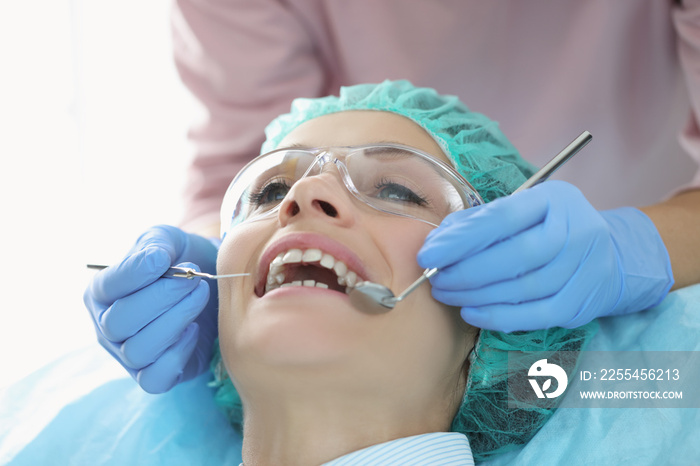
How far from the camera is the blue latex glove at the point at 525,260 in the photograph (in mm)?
1272

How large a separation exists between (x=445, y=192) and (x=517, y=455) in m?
0.62

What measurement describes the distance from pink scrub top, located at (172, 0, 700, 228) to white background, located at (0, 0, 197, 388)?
0.53 metres

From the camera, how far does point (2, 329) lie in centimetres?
254

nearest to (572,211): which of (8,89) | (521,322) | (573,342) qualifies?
(521,322)

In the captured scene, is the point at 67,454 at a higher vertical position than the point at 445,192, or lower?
lower

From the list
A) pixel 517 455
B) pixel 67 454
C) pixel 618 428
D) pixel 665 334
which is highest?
pixel 665 334

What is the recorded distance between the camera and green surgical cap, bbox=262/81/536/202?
1.57 meters

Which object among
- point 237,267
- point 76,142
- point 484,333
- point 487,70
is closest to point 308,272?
point 237,267

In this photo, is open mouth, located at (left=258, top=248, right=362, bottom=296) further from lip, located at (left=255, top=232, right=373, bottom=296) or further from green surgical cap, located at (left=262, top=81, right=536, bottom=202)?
green surgical cap, located at (left=262, top=81, right=536, bottom=202)

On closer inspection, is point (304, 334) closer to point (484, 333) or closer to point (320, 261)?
point (320, 261)

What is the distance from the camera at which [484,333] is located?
1496 mm

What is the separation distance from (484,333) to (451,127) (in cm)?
50

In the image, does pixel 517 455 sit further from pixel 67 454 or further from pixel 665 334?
pixel 67 454

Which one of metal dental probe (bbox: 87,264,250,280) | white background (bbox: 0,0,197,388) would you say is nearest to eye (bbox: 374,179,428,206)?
metal dental probe (bbox: 87,264,250,280)
